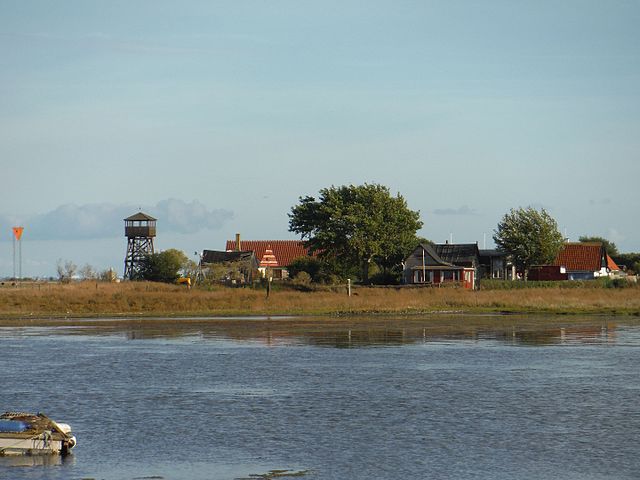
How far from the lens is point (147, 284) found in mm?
88438

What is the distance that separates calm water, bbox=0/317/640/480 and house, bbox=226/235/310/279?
81.7m

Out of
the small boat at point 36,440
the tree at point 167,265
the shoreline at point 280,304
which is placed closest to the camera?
the small boat at point 36,440

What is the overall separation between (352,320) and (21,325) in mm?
21871

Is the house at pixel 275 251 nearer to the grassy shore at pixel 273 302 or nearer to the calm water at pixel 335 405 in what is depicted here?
the grassy shore at pixel 273 302

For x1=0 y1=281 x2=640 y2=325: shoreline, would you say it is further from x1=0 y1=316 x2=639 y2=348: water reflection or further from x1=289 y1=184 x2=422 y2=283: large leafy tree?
x1=289 y1=184 x2=422 y2=283: large leafy tree

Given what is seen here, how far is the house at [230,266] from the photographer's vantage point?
351ft

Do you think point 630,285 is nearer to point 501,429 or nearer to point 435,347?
point 435,347

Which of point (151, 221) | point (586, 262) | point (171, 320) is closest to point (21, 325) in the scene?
point (171, 320)

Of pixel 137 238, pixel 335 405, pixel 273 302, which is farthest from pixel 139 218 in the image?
pixel 335 405

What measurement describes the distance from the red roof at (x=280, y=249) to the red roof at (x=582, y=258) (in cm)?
3394

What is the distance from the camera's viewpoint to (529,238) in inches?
4751

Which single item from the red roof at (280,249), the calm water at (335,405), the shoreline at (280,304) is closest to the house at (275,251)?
the red roof at (280,249)

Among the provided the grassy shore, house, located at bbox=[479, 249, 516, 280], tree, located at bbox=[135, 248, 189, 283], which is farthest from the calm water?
house, located at bbox=[479, 249, 516, 280]

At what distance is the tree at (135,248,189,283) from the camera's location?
106 metres
